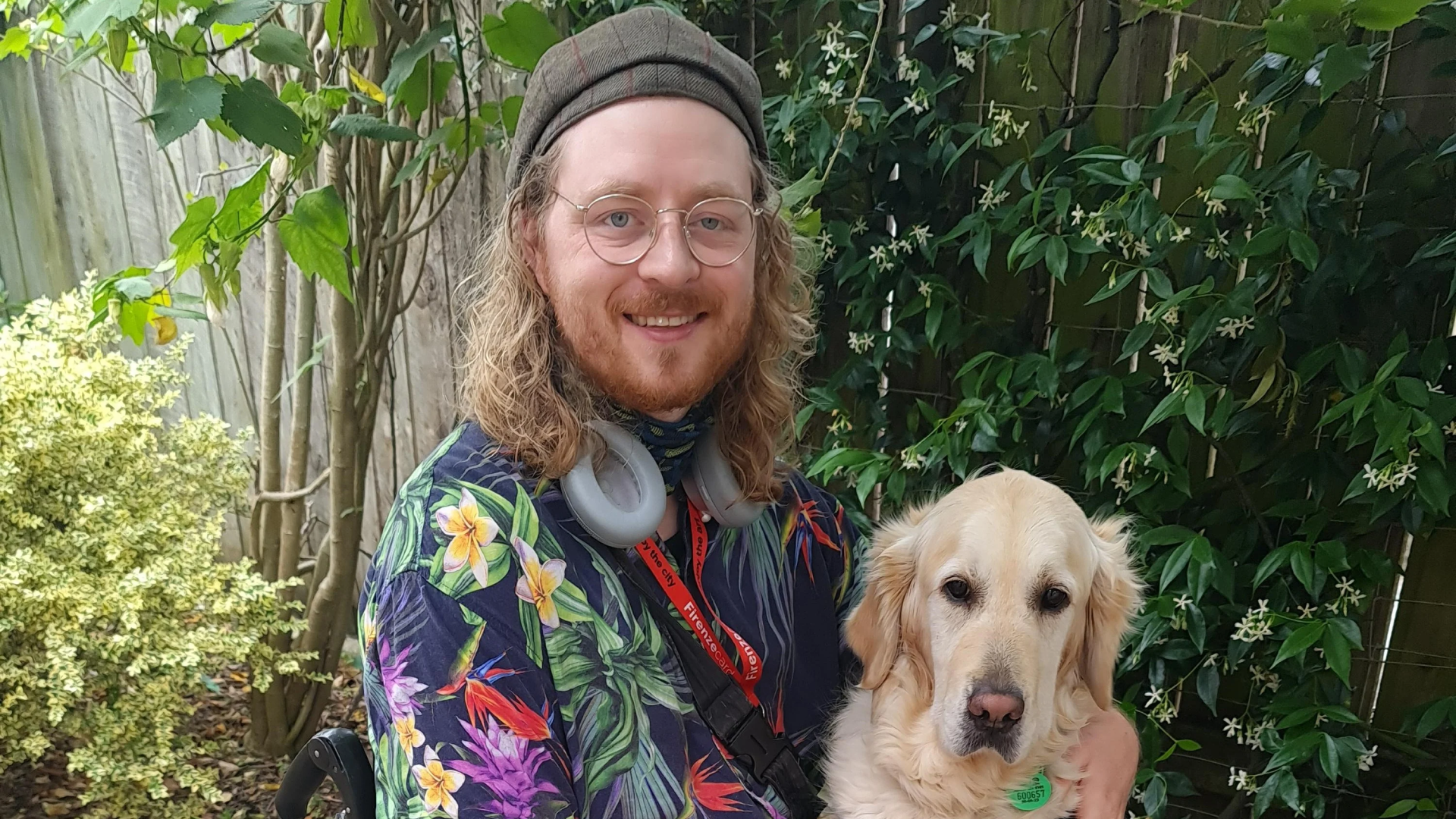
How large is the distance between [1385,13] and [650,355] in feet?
4.17

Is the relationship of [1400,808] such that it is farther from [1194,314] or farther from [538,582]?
[538,582]

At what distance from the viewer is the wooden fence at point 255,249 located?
1971mm

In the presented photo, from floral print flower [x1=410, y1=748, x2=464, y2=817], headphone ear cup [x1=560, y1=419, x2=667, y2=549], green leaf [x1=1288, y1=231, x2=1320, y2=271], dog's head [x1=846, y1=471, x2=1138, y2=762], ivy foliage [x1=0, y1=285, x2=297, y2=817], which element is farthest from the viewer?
ivy foliage [x1=0, y1=285, x2=297, y2=817]

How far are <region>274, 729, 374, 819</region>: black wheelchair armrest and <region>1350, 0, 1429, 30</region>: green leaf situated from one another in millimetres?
1923

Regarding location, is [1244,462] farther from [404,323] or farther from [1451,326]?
[404,323]

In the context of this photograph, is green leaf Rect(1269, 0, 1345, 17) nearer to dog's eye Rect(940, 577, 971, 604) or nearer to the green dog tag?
dog's eye Rect(940, 577, 971, 604)

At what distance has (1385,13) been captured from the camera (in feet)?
4.48

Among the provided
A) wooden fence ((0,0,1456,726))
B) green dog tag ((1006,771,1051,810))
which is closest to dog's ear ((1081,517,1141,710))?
green dog tag ((1006,771,1051,810))

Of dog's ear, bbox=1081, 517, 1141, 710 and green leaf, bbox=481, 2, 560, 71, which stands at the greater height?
green leaf, bbox=481, 2, 560, 71

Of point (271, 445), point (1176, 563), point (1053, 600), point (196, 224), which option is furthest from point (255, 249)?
point (1176, 563)

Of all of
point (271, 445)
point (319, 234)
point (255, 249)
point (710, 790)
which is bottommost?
point (710, 790)

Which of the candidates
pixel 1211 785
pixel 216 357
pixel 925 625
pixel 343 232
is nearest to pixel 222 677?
pixel 216 357

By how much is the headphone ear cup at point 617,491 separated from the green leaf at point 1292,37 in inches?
51.4

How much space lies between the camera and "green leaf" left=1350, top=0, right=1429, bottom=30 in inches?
52.9
